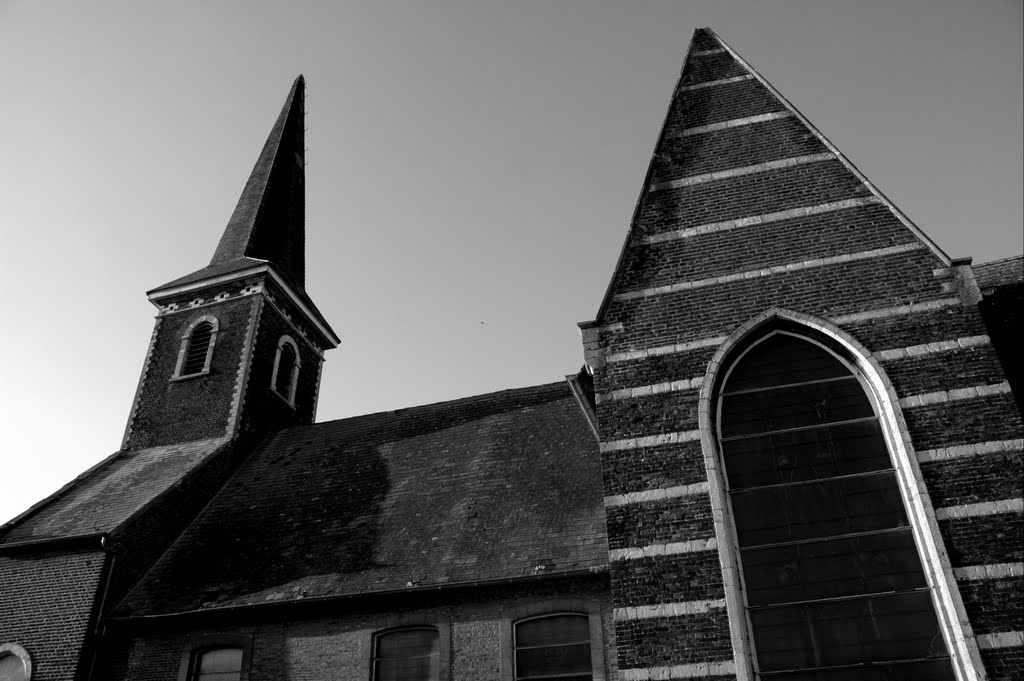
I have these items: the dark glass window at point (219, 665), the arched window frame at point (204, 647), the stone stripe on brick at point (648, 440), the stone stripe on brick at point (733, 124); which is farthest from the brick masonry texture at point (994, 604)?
the dark glass window at point (219, 665)

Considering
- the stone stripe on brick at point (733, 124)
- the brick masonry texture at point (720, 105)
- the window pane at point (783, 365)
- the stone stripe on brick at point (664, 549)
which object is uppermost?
the brick masonry texture at point (720, 105)

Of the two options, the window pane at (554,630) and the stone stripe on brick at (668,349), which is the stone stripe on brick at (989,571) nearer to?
the stone stripe on brick at (668,349)

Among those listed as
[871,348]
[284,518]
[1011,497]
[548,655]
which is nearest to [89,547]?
[284,518]

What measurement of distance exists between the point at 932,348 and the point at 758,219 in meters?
2.58

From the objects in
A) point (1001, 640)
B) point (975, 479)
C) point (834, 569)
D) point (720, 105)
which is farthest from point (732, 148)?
point (1001, 640)

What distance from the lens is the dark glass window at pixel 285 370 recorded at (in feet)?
69.5

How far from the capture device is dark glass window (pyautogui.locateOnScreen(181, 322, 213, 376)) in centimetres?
2039

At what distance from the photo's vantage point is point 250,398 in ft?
63.3

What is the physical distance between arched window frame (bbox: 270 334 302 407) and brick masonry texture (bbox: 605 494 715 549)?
13881 mm

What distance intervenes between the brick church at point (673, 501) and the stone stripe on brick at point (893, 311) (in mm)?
29

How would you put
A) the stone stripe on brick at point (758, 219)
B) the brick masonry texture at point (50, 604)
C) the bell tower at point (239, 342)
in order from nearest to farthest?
the stone stripe on brick at point (758, 219)
the brick masonry texture at point (50, 604)
the bell tower at point (239, 342)

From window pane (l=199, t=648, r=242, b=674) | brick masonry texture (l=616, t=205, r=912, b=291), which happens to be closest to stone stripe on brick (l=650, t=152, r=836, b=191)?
brick masonry texture (l=616, t=205, r=912, b=291)

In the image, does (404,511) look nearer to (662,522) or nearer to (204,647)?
(204,647)

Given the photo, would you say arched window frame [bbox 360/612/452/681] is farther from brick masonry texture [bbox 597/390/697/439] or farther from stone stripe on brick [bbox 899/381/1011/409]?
stone stripe on brick [bbox 899/381/1011/409]
